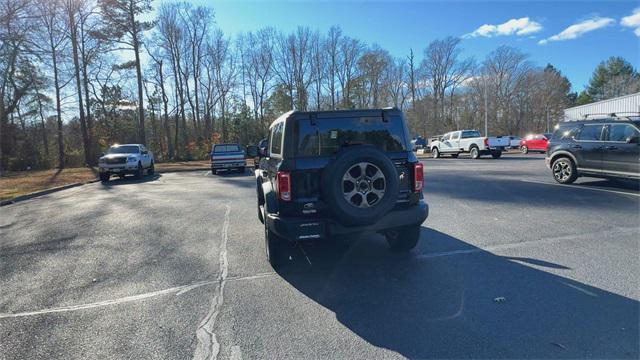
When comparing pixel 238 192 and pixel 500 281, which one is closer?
pixel 500 281

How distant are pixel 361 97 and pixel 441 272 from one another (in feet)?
190

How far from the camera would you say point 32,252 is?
20.3ft

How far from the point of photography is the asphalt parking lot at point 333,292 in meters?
3.02

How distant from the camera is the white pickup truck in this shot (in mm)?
23953

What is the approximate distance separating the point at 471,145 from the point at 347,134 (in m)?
23.0

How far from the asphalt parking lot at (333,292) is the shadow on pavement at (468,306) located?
0.06ft

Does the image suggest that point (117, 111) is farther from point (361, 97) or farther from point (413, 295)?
point (413, 295)

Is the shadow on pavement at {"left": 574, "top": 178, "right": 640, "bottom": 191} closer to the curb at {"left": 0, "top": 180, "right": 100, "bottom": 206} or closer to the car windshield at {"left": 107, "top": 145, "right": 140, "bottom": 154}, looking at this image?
the curb at {"left": 0, "top": 180, "right": 100, "bottom": 206}

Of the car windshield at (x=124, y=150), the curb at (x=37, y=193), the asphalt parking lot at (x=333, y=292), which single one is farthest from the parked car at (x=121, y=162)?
the asphalt parking lot at (x=333, y=292)

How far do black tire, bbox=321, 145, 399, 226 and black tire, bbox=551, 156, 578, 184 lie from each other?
929 cm

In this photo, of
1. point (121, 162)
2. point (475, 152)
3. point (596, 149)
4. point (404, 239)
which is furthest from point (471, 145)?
point (404, 239)

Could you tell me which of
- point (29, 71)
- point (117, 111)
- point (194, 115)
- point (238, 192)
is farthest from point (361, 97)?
point (238, 192)

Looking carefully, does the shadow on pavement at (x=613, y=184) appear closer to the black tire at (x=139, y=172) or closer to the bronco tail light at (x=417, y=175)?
the bronco tail light at (x=417, y=175)

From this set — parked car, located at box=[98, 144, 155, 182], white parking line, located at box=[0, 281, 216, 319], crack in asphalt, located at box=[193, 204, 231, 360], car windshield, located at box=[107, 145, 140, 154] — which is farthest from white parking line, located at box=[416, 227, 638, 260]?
car windshield, located at box=[107, 145, 140, 154]
